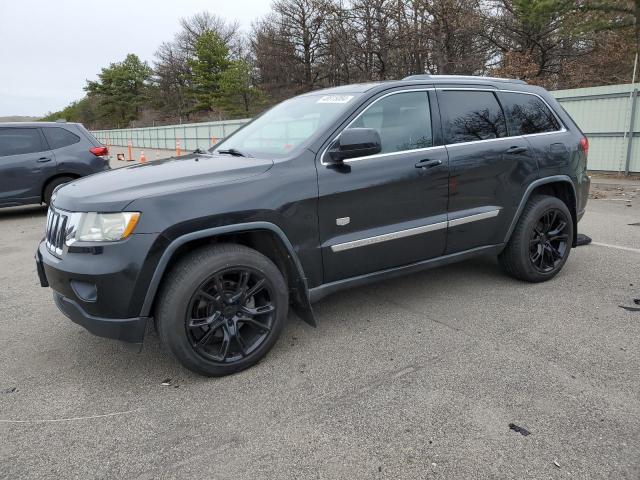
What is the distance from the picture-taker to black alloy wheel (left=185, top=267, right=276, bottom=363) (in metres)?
2.94

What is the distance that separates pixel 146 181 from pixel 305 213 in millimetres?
994

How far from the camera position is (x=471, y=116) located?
4.06 metres

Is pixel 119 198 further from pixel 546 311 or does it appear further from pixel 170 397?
pixel 546 311

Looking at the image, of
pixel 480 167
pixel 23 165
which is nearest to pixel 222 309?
pixel 480 167

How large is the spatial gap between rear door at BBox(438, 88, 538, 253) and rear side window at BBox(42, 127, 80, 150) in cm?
764

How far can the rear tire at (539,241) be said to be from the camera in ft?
14.3

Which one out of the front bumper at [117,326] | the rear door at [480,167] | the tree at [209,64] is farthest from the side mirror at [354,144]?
the tree at [209,64]

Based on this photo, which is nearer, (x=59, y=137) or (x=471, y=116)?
(x=471, y=116)

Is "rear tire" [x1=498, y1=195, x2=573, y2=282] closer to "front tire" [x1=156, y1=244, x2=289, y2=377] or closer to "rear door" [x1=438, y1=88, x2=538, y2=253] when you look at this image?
"rear door" [x1=438, y1=88, x2=538, y2=253]

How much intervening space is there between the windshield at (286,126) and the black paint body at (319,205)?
126 millimetres

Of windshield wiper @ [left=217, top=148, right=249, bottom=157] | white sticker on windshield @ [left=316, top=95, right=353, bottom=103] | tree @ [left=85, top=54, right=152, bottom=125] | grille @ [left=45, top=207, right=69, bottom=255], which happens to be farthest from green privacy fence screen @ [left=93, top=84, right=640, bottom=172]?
tree @ [left=85, top=54, right=152, bottom=125]

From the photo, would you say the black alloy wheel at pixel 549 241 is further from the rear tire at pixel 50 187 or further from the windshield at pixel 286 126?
the rear tire at pixel 50 187

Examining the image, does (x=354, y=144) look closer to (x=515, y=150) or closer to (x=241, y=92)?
(x=515, y=150)

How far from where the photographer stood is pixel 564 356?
318 centimetres
